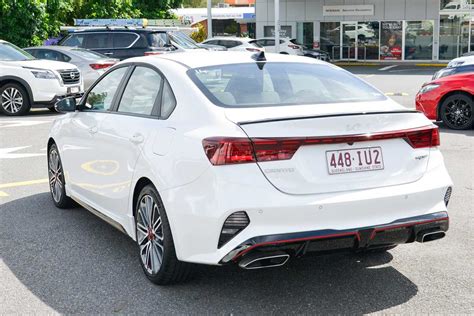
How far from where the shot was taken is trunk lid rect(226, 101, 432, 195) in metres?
3.98

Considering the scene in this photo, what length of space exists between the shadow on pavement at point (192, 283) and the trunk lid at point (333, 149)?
68 centimetres

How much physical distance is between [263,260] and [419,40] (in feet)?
115

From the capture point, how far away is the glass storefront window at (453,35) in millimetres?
35969

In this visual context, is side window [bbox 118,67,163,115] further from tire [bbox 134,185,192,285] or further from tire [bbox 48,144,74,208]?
tire [bbox 48,144,74,208]

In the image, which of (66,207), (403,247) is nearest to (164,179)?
(403,247)

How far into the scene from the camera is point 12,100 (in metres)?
15.6

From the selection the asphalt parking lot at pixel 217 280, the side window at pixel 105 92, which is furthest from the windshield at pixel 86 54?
the side window at pixel 105 92

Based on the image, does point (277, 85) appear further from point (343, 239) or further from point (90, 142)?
point (90, 142)

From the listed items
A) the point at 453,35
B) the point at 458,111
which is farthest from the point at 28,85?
the point at 453,35

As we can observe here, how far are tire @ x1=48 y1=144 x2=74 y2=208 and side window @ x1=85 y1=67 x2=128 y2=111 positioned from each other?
860 millimetres

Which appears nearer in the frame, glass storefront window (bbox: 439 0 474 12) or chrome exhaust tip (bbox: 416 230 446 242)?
chrome exhaust tip (bbox: 416 230 446 242)

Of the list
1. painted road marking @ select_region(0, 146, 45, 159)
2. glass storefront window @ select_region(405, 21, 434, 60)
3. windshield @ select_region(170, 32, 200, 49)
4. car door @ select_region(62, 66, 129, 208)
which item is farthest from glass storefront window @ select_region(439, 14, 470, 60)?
car door @ select_region(62, 66, 129, 208)

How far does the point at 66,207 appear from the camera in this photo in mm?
6867

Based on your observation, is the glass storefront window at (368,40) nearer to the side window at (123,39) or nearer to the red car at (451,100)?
the side window at (123,39)
